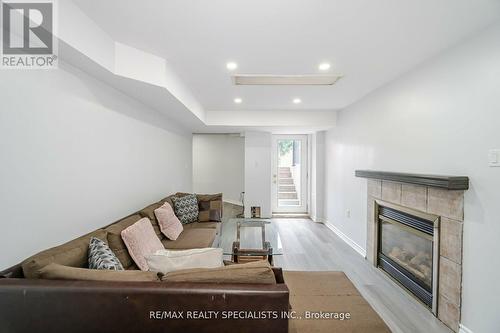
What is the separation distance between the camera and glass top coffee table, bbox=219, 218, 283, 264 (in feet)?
8.20

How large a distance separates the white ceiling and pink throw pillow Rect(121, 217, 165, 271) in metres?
1.65

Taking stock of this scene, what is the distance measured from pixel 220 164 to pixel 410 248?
5.49 meters

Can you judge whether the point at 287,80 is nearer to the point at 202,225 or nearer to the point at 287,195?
the point at 202,225

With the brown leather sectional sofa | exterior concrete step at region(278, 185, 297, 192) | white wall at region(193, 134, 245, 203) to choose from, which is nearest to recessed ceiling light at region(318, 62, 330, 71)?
the brown leather sectional sofa

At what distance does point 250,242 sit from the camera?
300 centimetres

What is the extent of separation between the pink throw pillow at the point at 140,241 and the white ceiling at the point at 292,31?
165 centimetres

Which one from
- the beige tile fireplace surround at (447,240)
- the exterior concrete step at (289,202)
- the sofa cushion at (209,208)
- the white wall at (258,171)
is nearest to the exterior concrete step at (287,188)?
the exterior concrete step at (289,202)

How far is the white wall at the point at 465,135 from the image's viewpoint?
1.69 metres

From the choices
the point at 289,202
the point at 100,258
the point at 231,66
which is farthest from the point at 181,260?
the point at 289,202

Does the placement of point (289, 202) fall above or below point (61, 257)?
below

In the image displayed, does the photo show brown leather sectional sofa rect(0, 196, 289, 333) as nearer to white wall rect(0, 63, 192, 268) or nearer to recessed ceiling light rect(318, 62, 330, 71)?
white wall rect(0, 63, 192, 268)

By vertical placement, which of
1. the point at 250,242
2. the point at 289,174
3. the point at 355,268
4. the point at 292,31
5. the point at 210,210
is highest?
the point at 292,31

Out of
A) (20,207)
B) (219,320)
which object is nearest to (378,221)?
(219,320)

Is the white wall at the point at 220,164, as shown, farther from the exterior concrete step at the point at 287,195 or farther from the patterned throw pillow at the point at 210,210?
the patterned throw pillow at the point at 210,210
